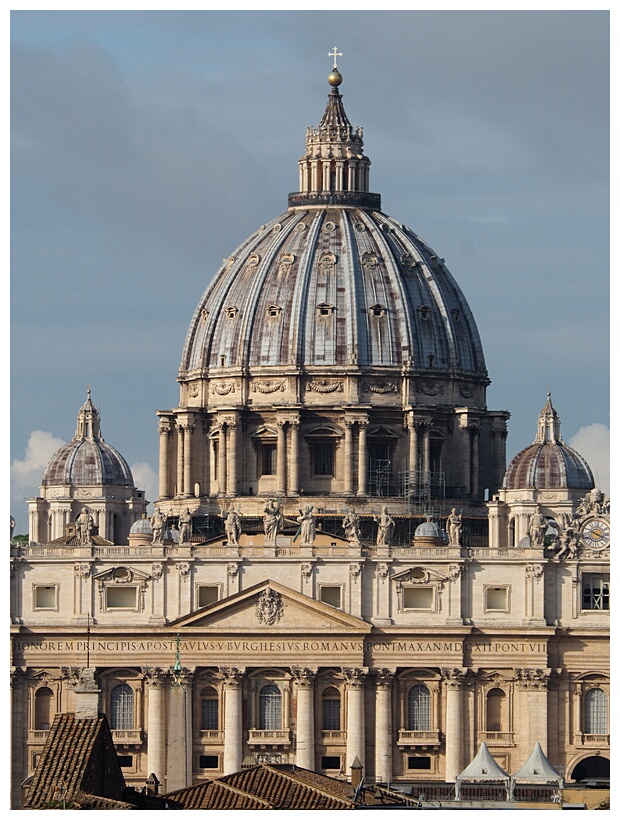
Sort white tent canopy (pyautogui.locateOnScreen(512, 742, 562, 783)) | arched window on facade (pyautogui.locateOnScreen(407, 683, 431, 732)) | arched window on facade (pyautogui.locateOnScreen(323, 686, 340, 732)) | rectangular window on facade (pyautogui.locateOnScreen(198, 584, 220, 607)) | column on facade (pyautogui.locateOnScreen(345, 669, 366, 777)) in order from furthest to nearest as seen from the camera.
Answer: rectangular window on facade (pyautogui.locateOnScreen(198, 584, 220, 607))
arched window on facade (pyautogui.locateOnScreen(323, 686, 340, 732))
arched window on facade (pyautogui.locateOnScreen(407, 683, 431, 732))
column on facade (pyautogui.locateOnScreen(345, 669, 366, 777))
white tent canopy (pyautogui.locateOnScreen(512, 742, 562, 783))

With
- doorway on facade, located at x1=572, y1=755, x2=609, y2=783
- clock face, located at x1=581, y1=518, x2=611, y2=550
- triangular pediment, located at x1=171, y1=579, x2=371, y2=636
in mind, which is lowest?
doorway on facade, located at x1=572, y1=755, x2=609, y2=783

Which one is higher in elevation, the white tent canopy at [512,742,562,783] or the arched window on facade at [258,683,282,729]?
the arched window on facade at [258,683,282,729]

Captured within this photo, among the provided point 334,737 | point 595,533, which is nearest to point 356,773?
point 334,737

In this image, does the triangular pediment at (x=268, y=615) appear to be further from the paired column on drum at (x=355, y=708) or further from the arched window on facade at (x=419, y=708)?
the arched window on facade at (x=419, y=708)

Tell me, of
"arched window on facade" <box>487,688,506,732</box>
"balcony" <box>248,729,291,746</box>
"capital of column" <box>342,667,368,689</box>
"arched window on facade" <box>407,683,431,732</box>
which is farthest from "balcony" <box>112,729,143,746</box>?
"arched window on facade" <box>487,688,506,732</box>

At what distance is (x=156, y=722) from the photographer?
184m

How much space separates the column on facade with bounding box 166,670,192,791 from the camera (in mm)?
A: 178500

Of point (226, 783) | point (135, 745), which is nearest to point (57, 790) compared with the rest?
point (226, 783)

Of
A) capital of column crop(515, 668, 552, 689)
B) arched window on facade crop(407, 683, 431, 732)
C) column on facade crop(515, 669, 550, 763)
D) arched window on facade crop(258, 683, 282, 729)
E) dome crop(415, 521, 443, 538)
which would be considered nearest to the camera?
column on facade crop(515, 669, 550, 763)

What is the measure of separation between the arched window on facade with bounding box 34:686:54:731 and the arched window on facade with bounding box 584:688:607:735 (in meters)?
24.8

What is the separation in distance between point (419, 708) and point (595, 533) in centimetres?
1214

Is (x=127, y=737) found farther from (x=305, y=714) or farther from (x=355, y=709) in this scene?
(x=355, y=709)

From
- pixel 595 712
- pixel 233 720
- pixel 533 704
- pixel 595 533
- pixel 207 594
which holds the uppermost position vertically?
pixel 595 533

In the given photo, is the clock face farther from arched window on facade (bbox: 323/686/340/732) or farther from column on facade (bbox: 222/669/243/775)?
column on facade (bbox: 222/669/243/775)
